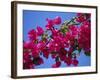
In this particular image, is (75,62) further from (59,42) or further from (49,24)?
(49,24)

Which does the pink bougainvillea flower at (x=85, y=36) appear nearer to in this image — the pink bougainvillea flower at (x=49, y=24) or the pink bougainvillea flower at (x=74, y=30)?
the pink bougainvillea flower at (x=74, y=30)

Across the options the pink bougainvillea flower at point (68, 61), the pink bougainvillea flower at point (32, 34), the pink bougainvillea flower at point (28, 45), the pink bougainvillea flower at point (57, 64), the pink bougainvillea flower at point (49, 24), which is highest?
the pink bougainvillea flower at point (49, 24)

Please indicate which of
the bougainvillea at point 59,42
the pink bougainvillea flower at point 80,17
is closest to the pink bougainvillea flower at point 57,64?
the bougainvillea at point 59,42

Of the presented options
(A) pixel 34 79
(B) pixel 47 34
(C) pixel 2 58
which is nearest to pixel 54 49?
(B) pixel 47 34

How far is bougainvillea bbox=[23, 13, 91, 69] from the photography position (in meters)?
2.27

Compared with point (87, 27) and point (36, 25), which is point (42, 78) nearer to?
point (36, 25)

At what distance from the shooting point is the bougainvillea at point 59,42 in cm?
227

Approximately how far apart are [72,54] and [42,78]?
359 millimetres

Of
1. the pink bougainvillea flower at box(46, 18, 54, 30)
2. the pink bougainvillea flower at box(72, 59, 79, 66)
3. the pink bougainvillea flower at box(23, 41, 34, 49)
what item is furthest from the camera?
the pink bougainvillea flower at box(72, 59, 79, 66)

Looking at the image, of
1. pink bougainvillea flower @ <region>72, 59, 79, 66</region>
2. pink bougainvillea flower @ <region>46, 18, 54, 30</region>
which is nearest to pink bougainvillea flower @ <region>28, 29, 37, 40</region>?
pink bougainvillea flower @ <region>46, 18, 54, 30</region>

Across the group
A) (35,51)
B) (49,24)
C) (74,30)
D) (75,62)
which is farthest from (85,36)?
(35,51)

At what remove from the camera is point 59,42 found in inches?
93.8

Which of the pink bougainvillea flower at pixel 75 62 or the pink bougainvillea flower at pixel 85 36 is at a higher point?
the pink bougainvillea flower at pixel 85 36

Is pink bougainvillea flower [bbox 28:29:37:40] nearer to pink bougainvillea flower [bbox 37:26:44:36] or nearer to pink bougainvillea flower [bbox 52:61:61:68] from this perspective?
pink bougainvillea flower [bbox 37:26:44:36]
